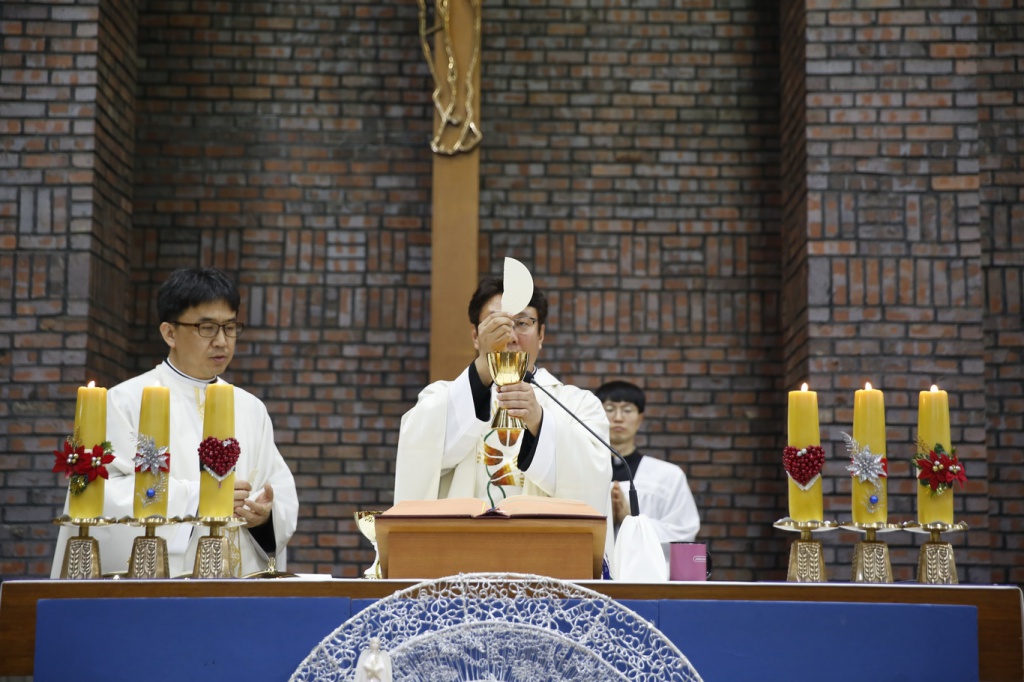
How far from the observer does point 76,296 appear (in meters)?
5.86

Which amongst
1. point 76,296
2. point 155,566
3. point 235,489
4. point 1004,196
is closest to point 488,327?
point 235,489

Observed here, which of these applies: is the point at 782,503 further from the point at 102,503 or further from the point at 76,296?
the point at 102,503

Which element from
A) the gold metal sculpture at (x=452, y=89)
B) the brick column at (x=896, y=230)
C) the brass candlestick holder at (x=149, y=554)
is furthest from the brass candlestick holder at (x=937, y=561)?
the gold metal sculpture at (x=452, y=89)

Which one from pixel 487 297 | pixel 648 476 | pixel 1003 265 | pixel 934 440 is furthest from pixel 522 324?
pixel 1003 265

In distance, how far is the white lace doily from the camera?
2.54 metres

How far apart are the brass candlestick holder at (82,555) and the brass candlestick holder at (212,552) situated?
0.22m

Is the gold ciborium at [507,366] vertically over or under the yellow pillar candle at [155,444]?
over

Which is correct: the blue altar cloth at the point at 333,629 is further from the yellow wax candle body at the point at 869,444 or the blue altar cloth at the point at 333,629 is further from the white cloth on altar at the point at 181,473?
the white cloth on altar at the point at 181,473

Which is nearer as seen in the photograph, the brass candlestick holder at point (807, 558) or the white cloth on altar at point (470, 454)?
the brass candlestick holder at point (807, 558)

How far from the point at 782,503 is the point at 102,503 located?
426 cm

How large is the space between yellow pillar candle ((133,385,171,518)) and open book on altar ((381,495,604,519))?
641 millimetres

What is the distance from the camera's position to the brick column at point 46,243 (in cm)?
575

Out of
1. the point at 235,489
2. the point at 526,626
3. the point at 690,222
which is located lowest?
the point at 526,626

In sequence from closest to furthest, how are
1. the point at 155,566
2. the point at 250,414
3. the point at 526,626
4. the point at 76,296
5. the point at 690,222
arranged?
1. the point at 526,626
2. the point at 155,566
3. the point at 250,414
4. the point at 76,296
5. the point at 690,222
